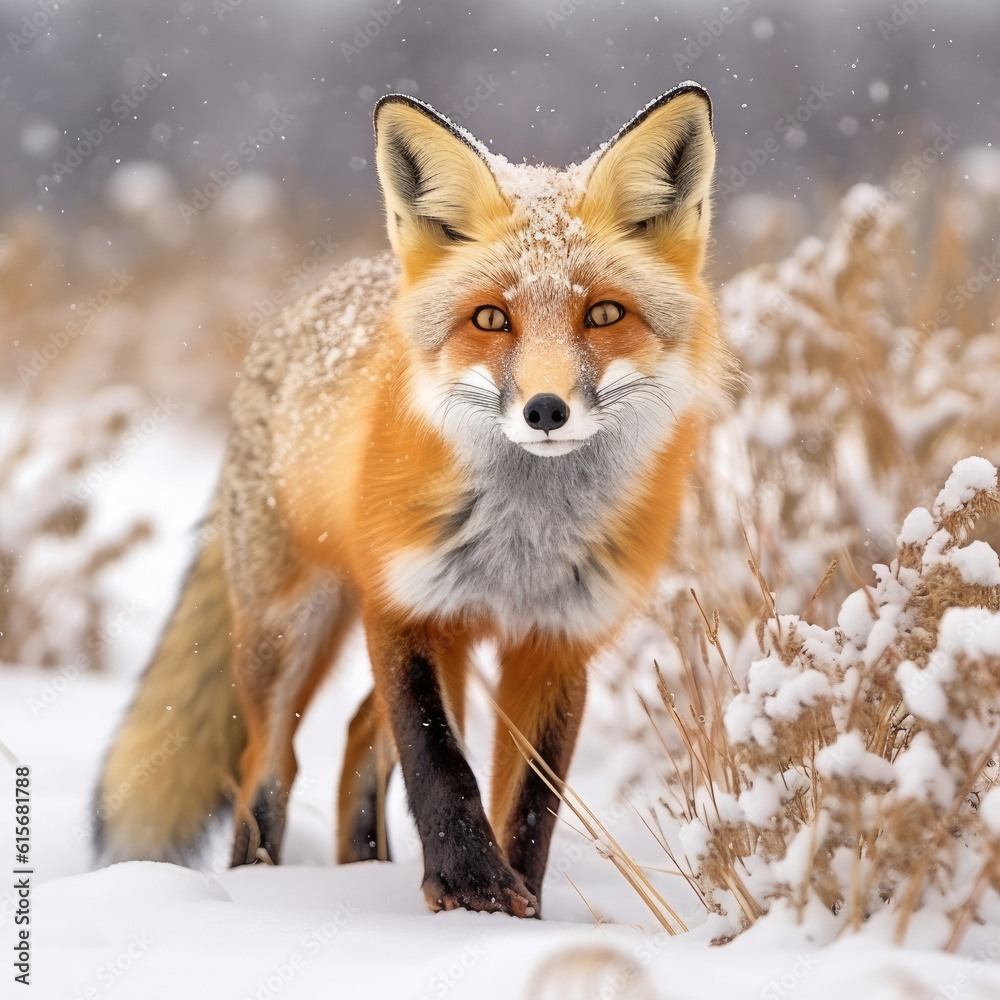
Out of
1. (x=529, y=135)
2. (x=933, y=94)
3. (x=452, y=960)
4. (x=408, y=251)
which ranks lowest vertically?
(x=452, y=960)

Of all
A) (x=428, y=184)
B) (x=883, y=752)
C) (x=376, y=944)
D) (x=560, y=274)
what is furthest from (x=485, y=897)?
(x=428, y=184)

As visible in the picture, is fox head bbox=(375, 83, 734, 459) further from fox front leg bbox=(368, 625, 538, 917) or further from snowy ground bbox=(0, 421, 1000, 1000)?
snowy ground bbox=(0, 421, 1000, 1000)

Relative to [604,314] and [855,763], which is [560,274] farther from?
[855,763]

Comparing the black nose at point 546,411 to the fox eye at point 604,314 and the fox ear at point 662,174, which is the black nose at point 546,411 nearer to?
the fox eye at point 604,314

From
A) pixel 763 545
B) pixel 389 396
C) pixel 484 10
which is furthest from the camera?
pixel 484 10

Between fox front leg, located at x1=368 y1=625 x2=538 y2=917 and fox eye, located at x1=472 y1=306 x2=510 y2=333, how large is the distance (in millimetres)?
654

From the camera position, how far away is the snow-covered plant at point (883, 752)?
108cm

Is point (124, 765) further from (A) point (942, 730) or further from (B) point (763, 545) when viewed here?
(A) point (942, 730)

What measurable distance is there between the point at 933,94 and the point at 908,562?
4900 millimetres

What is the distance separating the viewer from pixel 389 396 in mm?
2062

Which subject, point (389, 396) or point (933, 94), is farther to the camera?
point (933, 94)

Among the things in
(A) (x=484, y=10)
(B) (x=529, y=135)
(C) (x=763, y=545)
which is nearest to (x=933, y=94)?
(B) (x=529, y=135)

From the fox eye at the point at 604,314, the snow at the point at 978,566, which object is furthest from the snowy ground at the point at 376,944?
the fox eye at the point at 604,314

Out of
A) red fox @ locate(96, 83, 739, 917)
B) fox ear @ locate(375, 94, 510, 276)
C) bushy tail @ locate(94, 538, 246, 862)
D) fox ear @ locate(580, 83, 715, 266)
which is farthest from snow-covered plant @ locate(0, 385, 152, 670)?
fox ear @ locate(580, 83, 715, 266)
